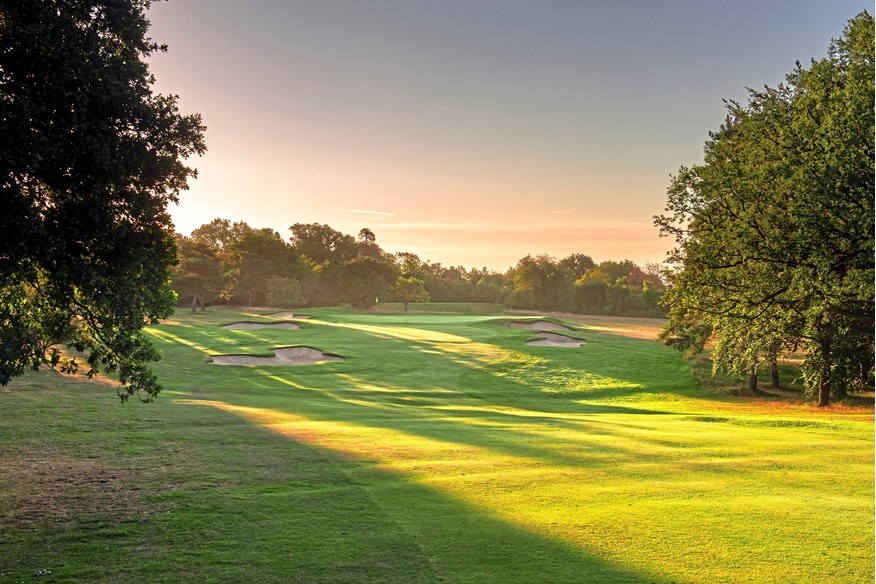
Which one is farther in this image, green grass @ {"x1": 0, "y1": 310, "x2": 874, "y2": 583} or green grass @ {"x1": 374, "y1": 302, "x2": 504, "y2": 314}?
green grass @ {"x1": 374, "y1": 302, "x2": 504, "y2": 314}

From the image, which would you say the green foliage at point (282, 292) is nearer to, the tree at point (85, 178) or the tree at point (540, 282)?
the tree at point (540, 282)

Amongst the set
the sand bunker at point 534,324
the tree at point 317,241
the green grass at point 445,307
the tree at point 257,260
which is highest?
the tree at point 317,241

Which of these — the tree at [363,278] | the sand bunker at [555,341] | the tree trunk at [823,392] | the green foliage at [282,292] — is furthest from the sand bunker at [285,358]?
the tree at [363,278]

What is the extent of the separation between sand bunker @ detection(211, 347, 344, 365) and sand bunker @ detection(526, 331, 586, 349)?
62.1 ft

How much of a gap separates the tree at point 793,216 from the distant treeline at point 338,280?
7088cm

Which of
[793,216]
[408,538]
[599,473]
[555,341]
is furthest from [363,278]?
[408,538]

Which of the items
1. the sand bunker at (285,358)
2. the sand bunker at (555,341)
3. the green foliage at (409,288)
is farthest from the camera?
the green foliage at (409,288)

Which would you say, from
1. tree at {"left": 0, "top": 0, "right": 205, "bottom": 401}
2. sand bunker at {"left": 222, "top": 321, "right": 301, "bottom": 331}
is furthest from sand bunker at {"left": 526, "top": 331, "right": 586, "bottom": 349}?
tree at {"left": 0, "top": 0, "right": 205, "bottom": 401}

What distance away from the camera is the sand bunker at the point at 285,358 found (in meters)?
38.0

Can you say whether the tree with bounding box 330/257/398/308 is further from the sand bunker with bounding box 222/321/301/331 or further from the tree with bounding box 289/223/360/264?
the sand bunker with bounding box 222/321/301/331

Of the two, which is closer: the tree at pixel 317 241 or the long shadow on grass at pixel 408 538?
the long shadow on grass at pixel 408 538

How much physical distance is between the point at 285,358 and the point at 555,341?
24.6m

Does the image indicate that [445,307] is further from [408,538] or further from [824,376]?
[408,538]

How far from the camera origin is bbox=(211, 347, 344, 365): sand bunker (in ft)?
125
